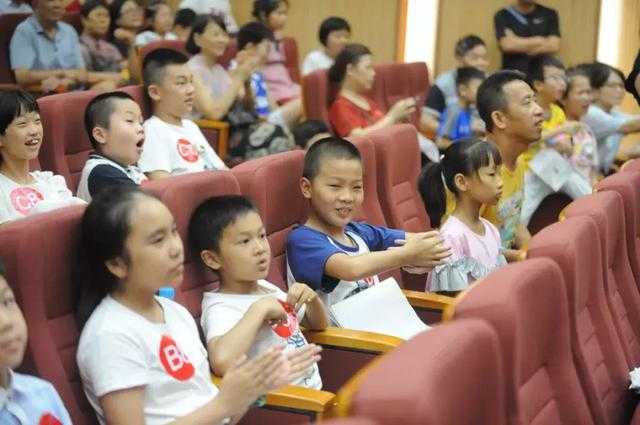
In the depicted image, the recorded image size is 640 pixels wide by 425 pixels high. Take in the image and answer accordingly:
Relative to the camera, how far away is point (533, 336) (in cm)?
179

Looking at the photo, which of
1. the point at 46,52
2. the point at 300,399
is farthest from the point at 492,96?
the point at 46,52

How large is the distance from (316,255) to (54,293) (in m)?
0.87

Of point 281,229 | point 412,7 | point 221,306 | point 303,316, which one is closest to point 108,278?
point 221,306

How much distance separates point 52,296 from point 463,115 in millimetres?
3948

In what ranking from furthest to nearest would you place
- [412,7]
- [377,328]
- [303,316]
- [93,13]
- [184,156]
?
[412,7], [93,13], [184,156], [377,328], [303,316]

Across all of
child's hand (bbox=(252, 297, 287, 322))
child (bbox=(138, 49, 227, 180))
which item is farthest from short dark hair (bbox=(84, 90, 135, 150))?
child's hand (bbox=(252, 297, 287, 322))

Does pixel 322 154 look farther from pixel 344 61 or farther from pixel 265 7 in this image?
pixel 265 7

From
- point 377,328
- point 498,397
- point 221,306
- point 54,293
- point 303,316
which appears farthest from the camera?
point 377,328

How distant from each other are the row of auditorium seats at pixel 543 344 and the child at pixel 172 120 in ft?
4.87

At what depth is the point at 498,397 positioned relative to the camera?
150cm

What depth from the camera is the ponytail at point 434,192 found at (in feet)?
10.7

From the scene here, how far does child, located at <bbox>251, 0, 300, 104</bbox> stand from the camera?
21.2ft

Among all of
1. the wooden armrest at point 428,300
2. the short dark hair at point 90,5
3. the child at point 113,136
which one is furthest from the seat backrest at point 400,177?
the short dark hair at point 90,5

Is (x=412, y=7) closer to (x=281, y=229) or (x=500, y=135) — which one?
(x=500, y=135)
